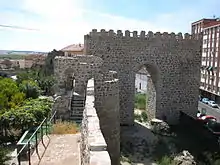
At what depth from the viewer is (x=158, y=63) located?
62.2ft

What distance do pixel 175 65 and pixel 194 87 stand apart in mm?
2162

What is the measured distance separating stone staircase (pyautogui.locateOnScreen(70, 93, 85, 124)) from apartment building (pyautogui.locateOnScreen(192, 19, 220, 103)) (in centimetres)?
2822

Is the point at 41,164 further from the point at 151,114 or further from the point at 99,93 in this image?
the point at 151,114

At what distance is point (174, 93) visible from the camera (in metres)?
19.8

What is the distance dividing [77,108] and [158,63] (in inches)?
353

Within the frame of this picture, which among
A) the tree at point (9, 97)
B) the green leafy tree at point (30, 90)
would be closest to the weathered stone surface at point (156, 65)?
the tree at point (9, 97)

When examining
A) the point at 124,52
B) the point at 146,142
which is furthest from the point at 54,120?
the point at 124,52

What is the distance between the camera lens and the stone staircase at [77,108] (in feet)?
36.0

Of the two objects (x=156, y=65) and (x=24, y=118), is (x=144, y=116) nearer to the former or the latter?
(x=156, y=65)

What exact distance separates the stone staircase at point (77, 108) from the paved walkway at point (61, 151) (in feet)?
5.39

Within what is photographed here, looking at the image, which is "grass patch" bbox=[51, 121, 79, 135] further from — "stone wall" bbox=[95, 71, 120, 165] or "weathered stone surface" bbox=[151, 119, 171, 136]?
"weathered stone surface" bbox=[151, 119, 171, 136]

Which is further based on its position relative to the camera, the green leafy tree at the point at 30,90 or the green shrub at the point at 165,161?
the green leafy tree at the point at 30,90

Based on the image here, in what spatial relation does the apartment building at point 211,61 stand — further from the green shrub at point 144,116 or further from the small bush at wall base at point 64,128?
the small bush at wall base at point 64,128

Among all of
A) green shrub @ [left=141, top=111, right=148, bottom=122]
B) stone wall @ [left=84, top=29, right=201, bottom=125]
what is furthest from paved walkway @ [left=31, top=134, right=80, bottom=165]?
green shrub @ [left=141, top=111, right=148, bottom=122]
